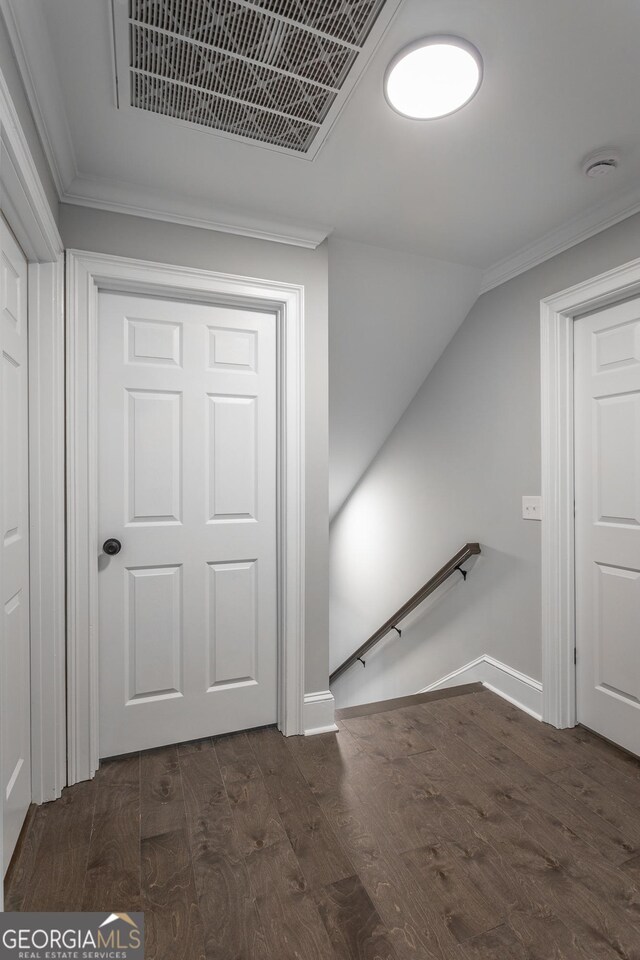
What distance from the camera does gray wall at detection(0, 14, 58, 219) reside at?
47.4 inches

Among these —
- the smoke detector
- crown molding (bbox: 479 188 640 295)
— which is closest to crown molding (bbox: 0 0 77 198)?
the smoke detector

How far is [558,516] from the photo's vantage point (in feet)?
7.94

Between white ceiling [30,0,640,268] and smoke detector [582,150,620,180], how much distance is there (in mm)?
37

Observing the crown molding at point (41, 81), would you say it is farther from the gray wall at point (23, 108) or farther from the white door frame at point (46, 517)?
the white door frame at point (46, 517)

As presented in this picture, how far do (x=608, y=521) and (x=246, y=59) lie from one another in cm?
221

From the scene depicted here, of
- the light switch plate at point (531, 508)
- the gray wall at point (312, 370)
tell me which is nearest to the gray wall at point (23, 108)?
the gray wall at point (312, 370)

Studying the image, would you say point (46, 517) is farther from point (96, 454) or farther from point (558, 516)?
point (558, 516)

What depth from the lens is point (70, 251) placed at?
6.43 feet

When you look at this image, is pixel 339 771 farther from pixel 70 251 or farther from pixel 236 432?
pixel 70 251

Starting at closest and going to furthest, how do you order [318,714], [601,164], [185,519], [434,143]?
[434,143]
[601,164]
[185,519]
[318,714]

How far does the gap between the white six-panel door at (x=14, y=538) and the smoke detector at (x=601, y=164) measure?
6.61 feet

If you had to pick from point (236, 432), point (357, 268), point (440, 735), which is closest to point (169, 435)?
point (236, 432)

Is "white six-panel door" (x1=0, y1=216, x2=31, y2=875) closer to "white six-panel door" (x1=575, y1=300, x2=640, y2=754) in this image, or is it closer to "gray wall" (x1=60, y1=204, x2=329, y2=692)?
"gray wall" (x1=60, y1=204, x2=329, y2=692)

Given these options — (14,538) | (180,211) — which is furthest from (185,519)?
(180,211)
